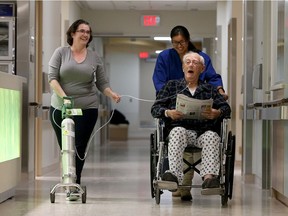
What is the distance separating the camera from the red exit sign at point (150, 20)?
1420 cm

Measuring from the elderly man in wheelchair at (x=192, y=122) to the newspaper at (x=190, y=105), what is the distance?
31mm

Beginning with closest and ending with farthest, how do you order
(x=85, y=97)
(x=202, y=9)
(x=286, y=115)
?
1. (x=286, y=115)
2. (x=85, y=97)
3. (x=202, y=9)

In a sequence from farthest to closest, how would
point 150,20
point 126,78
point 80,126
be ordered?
point 126,78, point 150,20, point 80,126

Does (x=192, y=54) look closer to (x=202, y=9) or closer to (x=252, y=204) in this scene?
(x=252, y=204)

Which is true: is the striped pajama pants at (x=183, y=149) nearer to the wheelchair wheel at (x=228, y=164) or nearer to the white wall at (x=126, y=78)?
the wheelchair wheel at (x=228, y=164)

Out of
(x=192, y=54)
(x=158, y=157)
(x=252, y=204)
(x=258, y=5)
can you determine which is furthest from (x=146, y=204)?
(x=258, y=5)

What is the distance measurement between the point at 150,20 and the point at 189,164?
951cm

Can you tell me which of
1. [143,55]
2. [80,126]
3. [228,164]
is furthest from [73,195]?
[143,55]

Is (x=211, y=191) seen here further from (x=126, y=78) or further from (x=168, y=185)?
(x=126, y=78)

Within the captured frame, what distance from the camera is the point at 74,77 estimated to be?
17.4ft

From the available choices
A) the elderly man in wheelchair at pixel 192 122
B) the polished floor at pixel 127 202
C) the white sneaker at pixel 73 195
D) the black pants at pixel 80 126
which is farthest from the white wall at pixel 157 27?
the white sneaker at pixel 73 195

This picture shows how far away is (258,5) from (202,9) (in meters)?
7.39

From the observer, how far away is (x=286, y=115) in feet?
14.9

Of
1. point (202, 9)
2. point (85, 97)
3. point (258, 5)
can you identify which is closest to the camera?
point (85, 97)
